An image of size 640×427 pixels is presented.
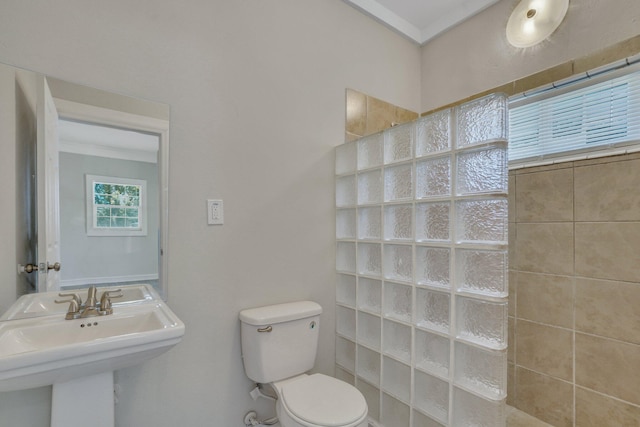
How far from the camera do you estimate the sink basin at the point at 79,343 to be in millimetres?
810

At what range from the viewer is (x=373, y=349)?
64.4 inches

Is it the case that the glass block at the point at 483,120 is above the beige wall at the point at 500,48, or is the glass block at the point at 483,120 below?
below

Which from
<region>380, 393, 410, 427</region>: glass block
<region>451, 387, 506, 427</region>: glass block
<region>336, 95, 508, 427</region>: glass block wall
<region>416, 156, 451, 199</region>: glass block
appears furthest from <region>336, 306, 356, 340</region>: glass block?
<region>416, 156, 451, 199</region>: glass block

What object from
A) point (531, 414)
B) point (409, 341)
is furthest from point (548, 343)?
point (409, 341)

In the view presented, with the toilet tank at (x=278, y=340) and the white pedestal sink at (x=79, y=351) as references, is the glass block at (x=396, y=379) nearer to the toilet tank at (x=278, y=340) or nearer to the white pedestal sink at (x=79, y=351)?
the toilet tank at (x=278, y=340)

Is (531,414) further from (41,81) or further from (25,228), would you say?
(41,81)

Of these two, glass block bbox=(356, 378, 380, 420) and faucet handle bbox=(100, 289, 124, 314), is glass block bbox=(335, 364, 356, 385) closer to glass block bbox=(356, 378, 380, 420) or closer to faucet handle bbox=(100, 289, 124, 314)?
glass block bbox=(356, 378, 380, 420)

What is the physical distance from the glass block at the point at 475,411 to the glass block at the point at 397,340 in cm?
26

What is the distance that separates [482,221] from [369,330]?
88cm

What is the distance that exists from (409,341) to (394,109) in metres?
1.60

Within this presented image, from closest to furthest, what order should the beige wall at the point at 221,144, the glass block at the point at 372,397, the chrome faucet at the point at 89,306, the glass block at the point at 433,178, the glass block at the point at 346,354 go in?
the chrome faucet at the point at 89,306
the beige wall at the point at 221,144
the glass block at the point at 433,178
the glass block at the point at 372,397
the glass block at the point at 346,354

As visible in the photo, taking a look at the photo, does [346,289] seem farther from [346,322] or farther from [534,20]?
[534,20]

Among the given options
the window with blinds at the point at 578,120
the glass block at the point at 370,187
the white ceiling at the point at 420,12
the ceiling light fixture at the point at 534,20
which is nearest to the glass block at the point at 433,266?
the glass block at the point at 370,187

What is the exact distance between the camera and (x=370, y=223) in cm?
172
